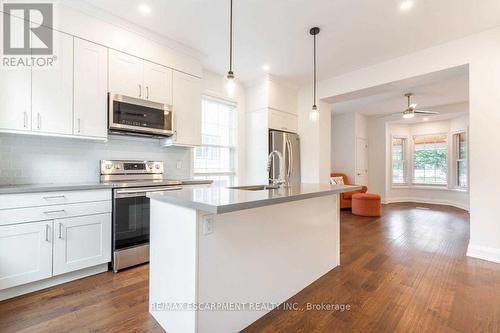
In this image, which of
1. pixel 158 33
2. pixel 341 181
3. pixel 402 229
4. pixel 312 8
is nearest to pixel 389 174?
pixel 341 181

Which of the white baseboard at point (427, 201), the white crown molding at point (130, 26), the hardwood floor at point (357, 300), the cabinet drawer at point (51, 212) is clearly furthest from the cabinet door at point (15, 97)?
the white baseboard at point (427, 201)

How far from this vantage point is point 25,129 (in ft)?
7.11

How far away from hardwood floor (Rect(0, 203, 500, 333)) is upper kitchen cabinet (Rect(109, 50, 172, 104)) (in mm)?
2143

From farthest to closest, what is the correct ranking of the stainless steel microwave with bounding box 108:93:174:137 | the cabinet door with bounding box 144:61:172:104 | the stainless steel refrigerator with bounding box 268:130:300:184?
the stainless steel refrigerator with bounding box 268:130:300:184, the cabinet door with bounding box 144:61:172:104, the stainless steel microwave with bounding box 108:93:174:137

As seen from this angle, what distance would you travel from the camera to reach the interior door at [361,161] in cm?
691

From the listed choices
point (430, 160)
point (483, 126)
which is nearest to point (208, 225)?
point (483, 126)

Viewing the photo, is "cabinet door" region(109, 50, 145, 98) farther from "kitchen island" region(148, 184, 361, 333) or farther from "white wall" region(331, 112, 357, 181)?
"white wall" region(331, 112, 357, 181)

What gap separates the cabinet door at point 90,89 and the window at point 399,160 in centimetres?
819

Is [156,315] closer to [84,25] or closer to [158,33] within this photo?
[84,25]

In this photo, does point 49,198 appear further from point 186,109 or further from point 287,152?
point 287,152

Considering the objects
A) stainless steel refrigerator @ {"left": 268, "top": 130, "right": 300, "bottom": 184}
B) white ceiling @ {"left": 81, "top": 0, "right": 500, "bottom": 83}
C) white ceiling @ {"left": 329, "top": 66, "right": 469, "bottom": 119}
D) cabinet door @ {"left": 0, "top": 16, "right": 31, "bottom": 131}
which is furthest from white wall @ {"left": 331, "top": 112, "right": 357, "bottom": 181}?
cabinet door @ {"left": 0, "top": 16, "right": 31, "bottom": 131}

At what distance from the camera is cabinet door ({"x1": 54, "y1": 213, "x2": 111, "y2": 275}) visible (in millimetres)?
2141

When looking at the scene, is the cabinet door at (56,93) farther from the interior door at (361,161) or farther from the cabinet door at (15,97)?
the interior door at (361,161)

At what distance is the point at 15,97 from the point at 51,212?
114 centimetres
